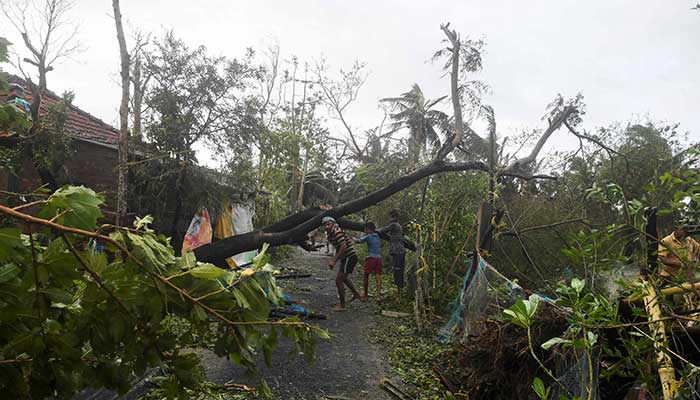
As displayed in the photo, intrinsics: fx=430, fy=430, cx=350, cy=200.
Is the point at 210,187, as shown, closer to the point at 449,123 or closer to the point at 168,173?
the point at 168,173

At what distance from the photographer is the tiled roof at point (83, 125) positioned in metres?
8.71

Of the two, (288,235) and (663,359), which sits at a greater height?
(288,235)

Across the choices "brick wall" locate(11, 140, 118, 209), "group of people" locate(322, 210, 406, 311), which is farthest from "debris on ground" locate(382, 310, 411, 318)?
"brick wall" locate(11, 140, 118, 209)

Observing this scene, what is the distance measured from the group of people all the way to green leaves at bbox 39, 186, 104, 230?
6449mm

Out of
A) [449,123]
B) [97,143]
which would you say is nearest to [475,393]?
[97,143]

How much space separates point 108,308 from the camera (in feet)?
3.51

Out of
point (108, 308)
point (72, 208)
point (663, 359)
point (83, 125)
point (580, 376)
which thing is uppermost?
point (83, 125)

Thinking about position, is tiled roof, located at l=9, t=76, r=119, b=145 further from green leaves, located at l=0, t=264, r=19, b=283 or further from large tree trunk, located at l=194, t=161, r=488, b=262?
green leaves, located at l=0, t=264, r=19, b=283

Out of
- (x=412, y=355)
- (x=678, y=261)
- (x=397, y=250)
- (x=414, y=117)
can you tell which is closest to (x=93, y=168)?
(x=397, y=250)

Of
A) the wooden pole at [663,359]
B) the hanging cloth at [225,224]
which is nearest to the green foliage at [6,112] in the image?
the wooden pole at [663,359]

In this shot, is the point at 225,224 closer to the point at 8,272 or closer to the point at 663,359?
the point at 663,359

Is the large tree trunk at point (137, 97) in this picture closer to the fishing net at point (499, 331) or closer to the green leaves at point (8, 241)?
the fishing net at point (499, 331)

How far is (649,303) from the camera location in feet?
7.36

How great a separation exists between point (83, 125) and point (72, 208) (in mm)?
10414
